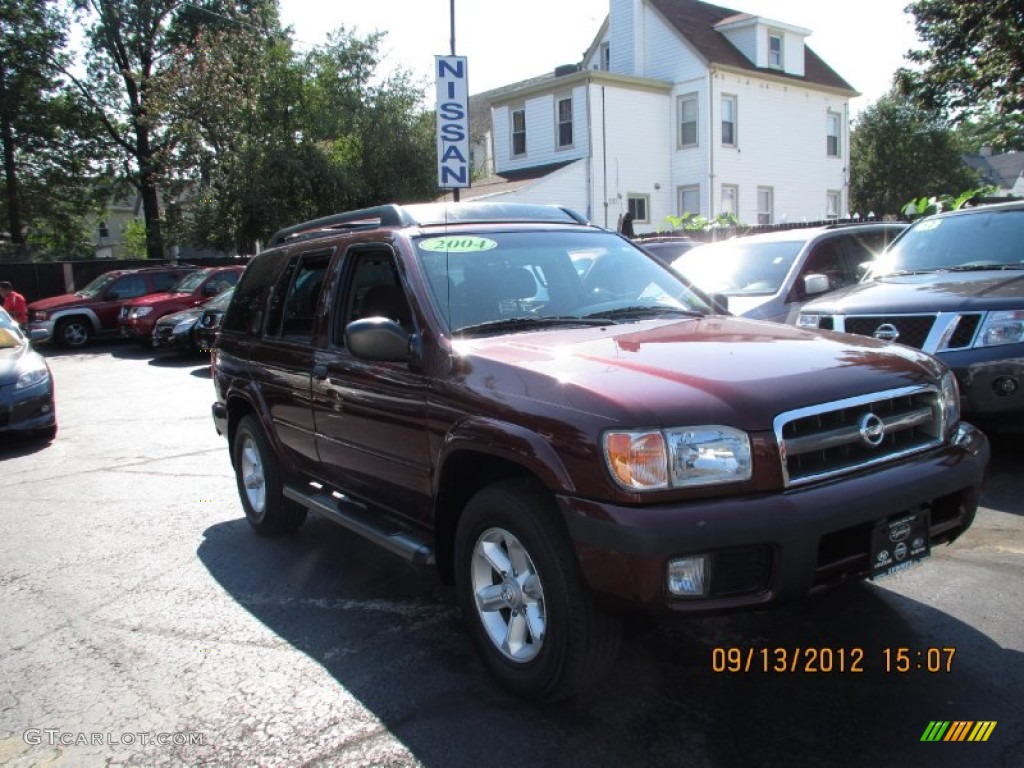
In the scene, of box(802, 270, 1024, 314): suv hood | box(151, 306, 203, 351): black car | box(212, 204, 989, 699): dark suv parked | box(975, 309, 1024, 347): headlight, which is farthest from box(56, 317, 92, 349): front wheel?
box(975, 309, 1024, 347): headlight

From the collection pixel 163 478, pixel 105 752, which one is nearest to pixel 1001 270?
pixel 105 752

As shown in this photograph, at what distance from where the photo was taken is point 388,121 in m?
24.0

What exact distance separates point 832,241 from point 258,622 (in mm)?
6653

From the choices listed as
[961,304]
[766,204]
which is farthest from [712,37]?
[961,304]

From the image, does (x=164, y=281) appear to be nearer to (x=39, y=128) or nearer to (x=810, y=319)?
(x=39, y=128)

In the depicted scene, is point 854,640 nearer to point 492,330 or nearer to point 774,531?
point 774,531

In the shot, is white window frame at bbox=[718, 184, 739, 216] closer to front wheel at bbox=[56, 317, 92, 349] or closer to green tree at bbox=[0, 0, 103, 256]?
front wheel at bbox=[56, 317, 92, 349]

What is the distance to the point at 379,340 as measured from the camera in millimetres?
3545

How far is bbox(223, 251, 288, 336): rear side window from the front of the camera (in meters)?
5.30

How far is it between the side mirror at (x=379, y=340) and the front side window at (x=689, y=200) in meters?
23.3

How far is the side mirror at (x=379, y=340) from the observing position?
3.54m

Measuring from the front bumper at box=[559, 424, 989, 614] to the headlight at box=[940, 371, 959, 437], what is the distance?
0.60 metres

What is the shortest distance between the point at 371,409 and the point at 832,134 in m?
30.0

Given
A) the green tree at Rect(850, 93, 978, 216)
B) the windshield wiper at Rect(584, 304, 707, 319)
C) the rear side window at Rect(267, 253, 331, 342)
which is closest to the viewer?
the windshield wiper at Rect(584, 304, 707, 319)
